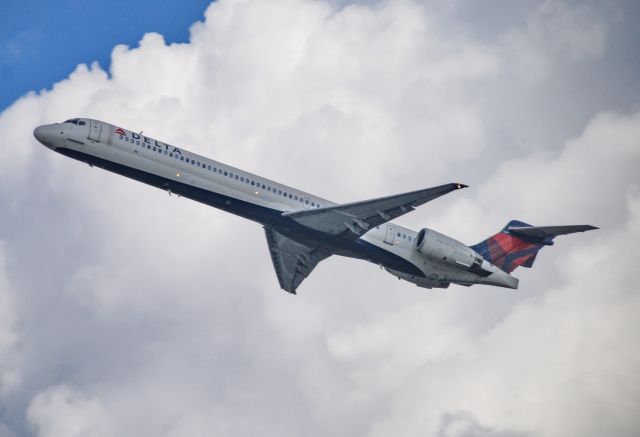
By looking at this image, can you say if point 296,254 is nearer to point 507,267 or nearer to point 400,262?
point 400,262

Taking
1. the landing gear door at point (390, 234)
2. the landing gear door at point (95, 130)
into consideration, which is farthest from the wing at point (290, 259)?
the landing gear door at point (95, 130)

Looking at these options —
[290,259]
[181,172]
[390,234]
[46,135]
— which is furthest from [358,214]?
[46,135]

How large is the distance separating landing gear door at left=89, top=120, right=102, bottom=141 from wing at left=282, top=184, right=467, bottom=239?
383 inches

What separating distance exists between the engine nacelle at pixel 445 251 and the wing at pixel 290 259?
5.90 m

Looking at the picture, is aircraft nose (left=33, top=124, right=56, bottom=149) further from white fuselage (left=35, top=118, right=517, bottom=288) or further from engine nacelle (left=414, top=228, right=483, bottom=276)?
engine nacelle (left=414, top=228, right=483, bottom=276)

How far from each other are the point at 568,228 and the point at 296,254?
15.5 meters

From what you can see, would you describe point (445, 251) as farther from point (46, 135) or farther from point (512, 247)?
point (46, 135)

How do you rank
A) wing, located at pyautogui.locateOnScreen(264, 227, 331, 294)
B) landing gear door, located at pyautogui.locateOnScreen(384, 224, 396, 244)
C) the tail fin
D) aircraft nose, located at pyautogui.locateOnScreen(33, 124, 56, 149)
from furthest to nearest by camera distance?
1. wing, located at pyautogui.locateOnScreen(264, 227, 331, 294)
2. the tail fin
3. landing gear door, located at pyautogui.locateOnScreen(384, 224, 396, 244)
4. aircraft nose, located at pyautogui.locateOnScreen(33, 124, 56, 149)

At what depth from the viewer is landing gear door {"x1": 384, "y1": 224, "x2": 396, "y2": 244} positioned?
153 feet

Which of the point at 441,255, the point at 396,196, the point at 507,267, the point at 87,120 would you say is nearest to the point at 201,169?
the point at 87,120

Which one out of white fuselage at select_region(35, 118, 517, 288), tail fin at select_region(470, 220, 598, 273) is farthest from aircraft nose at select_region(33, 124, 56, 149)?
tail fin at select_region(470, 220, 598, 273)

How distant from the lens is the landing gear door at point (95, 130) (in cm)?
4194

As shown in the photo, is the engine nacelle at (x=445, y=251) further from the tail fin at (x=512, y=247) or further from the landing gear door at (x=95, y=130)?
the landing gear door at (x=95, y=130)

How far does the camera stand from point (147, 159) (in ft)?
138
